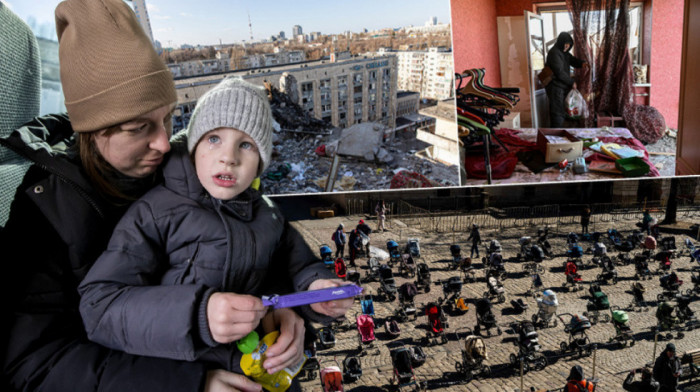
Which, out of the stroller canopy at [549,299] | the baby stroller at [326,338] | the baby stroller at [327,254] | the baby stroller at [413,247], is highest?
the baby stroller at [327,254]

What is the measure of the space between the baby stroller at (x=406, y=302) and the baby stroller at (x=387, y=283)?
5 centimetres

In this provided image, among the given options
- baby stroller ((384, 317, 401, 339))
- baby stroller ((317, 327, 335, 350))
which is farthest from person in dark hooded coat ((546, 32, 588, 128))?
baby stroller ((317, 327, 335, 350))

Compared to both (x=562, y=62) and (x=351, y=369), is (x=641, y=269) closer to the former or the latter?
(x=562, y=62)

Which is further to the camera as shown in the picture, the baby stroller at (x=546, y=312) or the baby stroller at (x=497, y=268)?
the baby stroller at (x=497, y=268)

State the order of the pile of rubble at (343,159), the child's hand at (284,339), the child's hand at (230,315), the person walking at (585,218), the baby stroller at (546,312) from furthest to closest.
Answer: the person walking at (585,218) < the pile of rubble at (343,159) < the baby stroller at (546,312) < the child's hand at (284,339) < the child's hand at (230,315)

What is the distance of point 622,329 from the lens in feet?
9.39

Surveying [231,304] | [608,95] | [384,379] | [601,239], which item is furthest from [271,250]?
[601,239]

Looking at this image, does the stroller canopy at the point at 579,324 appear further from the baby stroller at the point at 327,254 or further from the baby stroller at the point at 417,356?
the baby stroller at the point at 327,254

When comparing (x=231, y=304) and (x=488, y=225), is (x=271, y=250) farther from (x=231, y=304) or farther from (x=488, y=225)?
(x=488, y=225)

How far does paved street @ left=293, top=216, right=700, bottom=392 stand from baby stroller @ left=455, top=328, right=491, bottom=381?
3cm

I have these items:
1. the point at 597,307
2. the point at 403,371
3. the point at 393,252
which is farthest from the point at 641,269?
the point at 403,371

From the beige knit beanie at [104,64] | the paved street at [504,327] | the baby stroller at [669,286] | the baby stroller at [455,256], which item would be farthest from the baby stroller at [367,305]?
the beige knit beanie at [104,64]

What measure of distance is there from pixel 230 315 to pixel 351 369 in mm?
2035

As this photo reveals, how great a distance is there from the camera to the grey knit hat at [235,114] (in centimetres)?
82
